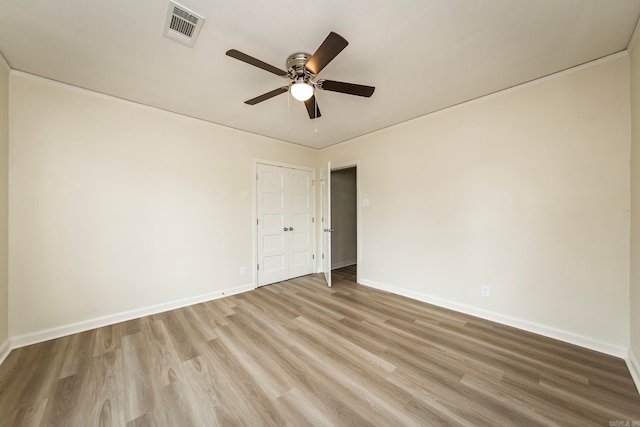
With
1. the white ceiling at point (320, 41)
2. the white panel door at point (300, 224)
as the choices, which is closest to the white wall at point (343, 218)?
the white panel door at point (300, 224)

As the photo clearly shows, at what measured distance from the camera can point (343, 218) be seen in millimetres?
5254

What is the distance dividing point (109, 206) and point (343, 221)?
395 centimetres

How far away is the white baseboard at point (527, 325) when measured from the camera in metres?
1.95

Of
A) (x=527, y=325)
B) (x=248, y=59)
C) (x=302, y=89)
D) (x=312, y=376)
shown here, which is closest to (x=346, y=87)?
(x=302, y=89)

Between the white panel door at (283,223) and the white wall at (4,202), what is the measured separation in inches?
97.8

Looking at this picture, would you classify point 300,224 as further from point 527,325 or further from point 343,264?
point 527,325

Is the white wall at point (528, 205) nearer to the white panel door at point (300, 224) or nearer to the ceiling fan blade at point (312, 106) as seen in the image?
the ceiling fan blade at point (312, 106)

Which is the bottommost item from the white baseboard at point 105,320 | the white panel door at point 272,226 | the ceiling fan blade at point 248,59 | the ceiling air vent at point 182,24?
the white baseboard at point 105,320

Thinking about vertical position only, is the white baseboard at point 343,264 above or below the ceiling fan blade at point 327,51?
below

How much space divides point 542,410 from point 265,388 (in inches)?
70.3

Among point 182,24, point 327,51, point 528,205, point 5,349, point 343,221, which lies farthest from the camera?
point 343,221

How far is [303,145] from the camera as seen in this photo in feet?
14.5

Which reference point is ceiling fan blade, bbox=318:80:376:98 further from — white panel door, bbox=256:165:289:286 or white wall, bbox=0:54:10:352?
white wall, bbox=0:54:10:352

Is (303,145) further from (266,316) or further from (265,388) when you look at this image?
(265,388)
